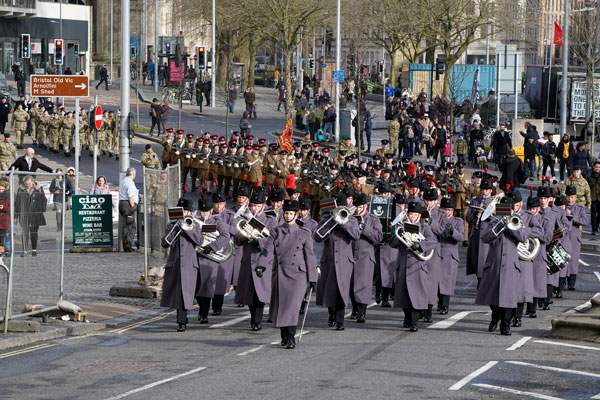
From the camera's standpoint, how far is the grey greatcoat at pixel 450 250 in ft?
57.3

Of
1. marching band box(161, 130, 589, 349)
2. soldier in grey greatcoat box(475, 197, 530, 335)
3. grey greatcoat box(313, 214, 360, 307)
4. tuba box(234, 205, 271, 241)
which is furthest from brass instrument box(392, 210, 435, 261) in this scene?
tuba box(234, 205, 271, 241)

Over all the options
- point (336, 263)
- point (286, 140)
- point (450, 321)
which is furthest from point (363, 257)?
point (286, 140)

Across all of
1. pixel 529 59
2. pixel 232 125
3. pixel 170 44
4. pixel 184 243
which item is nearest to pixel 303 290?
pixel 184 243

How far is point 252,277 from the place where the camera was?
16.3 m

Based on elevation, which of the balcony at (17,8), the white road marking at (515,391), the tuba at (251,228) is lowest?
the white road marking at (515,391)

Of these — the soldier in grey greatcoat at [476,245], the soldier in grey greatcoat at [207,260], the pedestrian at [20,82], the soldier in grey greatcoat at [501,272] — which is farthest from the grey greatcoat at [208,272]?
the pedestrian at [20,82]

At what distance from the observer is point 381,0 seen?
6706 centimetres

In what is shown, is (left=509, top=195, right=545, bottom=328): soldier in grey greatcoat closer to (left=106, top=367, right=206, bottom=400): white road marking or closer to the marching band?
the marching band

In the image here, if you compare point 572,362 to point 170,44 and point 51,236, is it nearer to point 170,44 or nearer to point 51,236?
point 51,236

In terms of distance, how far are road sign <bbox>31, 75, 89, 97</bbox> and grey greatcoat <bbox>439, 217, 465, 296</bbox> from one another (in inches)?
414

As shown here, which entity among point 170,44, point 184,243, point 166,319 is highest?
point 170,44

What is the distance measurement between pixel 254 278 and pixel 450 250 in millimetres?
3465

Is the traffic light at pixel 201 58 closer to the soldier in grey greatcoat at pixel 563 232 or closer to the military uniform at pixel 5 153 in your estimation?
the military uniform at pixel 5 153

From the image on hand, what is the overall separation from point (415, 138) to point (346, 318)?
26.2 meters
